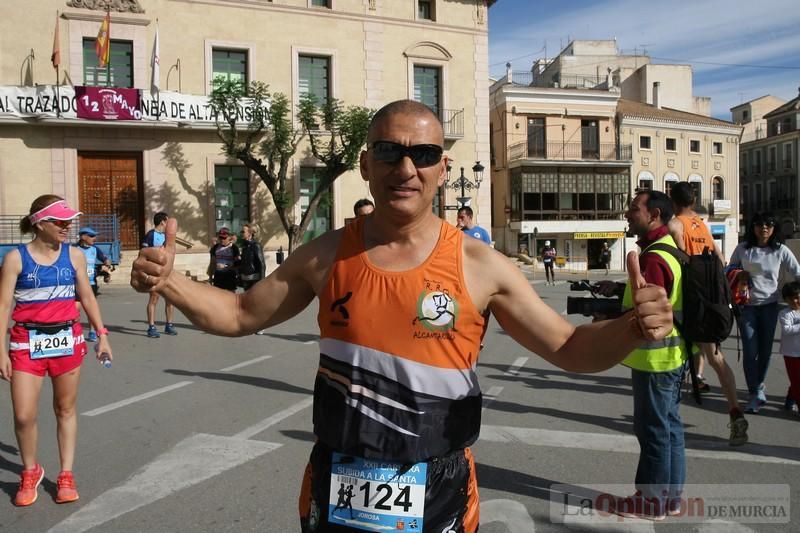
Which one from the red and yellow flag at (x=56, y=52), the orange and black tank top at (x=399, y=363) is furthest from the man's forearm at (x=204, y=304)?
the red and yellow flag at (x=56, y=52)

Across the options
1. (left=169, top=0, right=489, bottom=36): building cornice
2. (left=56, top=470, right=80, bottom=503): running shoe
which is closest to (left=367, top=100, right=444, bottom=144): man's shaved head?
(left=56, top=470, right=80, bottom=503): running shoe

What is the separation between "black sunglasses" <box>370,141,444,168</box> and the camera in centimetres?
209

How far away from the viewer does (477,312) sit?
2.10m

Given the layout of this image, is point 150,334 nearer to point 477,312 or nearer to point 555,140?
point 477,312

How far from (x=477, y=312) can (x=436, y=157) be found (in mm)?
533

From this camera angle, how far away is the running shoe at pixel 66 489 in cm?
399

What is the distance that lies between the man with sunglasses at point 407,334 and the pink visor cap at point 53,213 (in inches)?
96.7

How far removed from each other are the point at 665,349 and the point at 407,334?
7.46ft

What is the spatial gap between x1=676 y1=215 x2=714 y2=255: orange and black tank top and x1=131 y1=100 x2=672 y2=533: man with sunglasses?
163 inches

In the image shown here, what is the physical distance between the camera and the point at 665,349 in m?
3.68

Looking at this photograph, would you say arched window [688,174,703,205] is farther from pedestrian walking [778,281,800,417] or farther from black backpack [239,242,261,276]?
pedestrian walking [778,281,800,417]

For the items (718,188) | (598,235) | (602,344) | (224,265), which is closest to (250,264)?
(224,265)

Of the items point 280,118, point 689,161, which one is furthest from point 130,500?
point 689,161

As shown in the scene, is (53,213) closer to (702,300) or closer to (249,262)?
(702,300)
